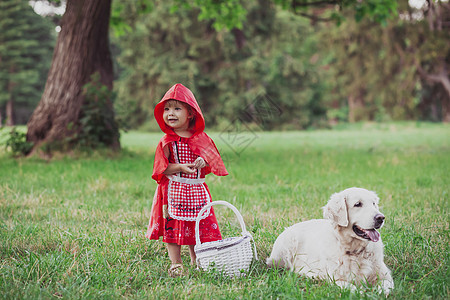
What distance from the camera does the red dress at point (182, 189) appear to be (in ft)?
10.4

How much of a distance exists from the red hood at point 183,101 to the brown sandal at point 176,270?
3.46ft

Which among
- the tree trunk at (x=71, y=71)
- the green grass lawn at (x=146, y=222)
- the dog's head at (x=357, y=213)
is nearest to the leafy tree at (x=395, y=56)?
the green grass lawn at (x=146, y=222)

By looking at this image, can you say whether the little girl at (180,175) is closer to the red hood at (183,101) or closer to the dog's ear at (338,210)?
the red hood at (183,101)

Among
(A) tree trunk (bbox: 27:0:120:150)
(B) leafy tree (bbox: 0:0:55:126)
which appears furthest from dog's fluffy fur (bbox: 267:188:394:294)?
(B) leafy tree (bbox: 0:0:55:126)

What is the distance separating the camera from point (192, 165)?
3.14 metres

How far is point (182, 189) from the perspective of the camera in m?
3.22

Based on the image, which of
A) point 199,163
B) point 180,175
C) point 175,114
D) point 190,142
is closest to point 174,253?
point 180,175

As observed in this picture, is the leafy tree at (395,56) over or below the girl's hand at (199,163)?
over

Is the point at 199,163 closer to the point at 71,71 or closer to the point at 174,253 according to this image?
the point at 174,253

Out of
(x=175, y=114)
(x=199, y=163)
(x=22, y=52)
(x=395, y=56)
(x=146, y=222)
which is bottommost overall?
(x=146, y=222)

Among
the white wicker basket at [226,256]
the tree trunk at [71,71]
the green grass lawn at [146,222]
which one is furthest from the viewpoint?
the tree trunk at [71,71]

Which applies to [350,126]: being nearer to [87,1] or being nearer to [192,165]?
[87,1]

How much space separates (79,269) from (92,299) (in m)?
0.54

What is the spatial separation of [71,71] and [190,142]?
20.8 feet
